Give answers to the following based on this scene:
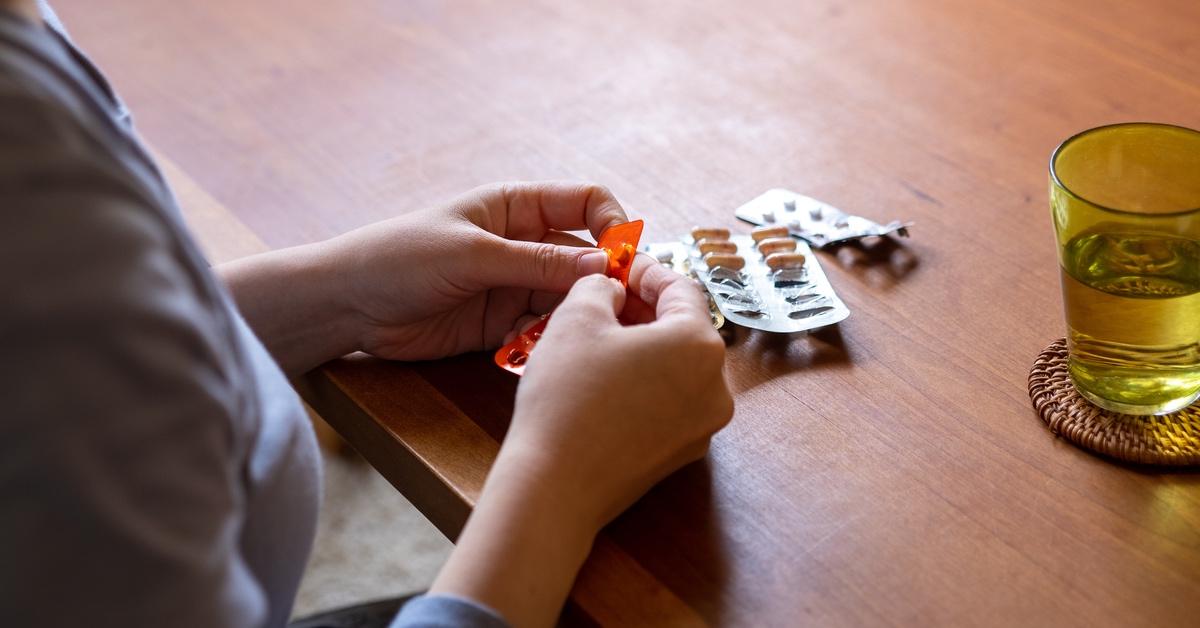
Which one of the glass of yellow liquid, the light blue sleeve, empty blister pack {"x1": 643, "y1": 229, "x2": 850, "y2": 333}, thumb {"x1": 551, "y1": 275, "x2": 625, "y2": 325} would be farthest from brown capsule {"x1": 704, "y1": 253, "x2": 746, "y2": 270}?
the light blue sleeve

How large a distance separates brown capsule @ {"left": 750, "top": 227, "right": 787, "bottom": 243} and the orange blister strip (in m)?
0.10

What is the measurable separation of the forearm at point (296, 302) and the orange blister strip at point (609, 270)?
4.3 inches

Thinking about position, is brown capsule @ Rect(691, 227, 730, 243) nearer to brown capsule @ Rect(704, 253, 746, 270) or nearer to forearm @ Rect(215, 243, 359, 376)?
brown capsule @ Rect(704, 253, 746, 270)

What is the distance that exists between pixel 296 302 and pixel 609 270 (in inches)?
7.8

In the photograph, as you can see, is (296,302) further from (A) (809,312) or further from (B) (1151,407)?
(B) (1151,407)

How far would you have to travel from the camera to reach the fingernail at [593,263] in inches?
27.1

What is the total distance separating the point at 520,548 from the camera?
0.55 meters

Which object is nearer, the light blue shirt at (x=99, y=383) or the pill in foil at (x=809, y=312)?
the light blue shirt at (x=99, y=383)

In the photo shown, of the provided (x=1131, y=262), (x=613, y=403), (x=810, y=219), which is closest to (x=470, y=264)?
(x=613, y=403)

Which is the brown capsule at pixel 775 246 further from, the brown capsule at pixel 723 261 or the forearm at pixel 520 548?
the forearm at pixel 520 548

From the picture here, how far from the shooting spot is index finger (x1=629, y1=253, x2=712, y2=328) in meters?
0.64

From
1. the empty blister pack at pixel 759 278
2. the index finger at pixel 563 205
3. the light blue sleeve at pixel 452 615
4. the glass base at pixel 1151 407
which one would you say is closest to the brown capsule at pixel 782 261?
the empty blister pack at pixel 759 278

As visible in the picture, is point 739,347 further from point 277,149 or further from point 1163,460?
point 277,149

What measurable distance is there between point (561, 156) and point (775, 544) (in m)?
0.42
